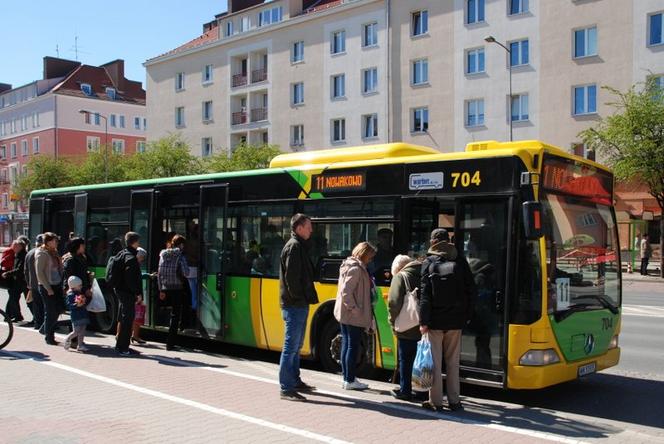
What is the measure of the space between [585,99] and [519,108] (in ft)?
11.0

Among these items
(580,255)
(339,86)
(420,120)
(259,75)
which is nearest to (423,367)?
(580,255)

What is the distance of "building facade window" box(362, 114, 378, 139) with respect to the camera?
41.1 metres

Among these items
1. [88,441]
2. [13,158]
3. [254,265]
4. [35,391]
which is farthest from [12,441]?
[13,158]

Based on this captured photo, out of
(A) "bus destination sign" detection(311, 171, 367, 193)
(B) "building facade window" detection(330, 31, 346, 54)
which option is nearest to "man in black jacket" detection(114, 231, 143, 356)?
(A) "bus destination sign" detection(311, 171, 367, 193)

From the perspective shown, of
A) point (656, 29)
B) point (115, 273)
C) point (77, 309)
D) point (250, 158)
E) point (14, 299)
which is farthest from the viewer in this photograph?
point (250, 158)

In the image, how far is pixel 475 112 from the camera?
36.9m

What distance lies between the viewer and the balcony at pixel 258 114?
158ft

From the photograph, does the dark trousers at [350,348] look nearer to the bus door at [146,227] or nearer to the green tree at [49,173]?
the bus door at [146,227]

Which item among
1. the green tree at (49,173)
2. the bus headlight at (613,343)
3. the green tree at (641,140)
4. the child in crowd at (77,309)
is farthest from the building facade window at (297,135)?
the bus headlight at (613,343)

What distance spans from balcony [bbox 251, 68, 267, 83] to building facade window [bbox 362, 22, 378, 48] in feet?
30.5

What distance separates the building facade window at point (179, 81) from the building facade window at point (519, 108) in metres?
28.9

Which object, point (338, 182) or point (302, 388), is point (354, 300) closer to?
point (302, 388)

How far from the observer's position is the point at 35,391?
7211 millimetres

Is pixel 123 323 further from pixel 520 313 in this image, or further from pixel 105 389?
pixel 520 313
